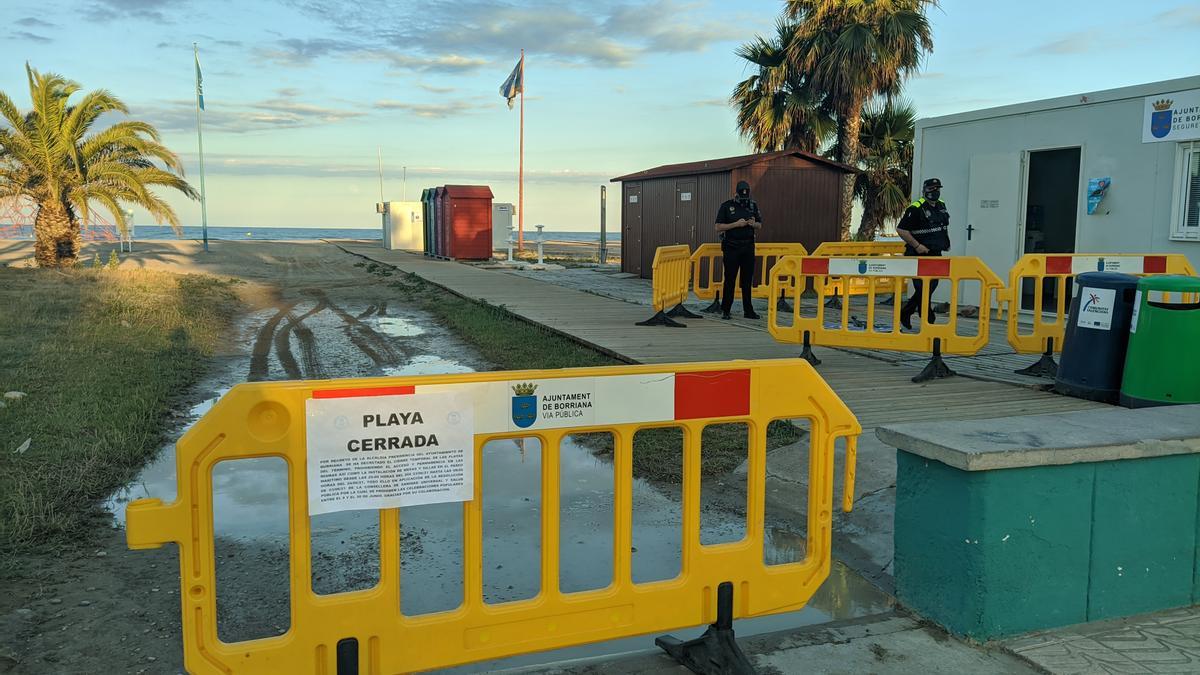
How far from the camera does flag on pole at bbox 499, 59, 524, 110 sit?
116 feet

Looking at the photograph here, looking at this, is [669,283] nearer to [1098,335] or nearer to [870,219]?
[1098,335]

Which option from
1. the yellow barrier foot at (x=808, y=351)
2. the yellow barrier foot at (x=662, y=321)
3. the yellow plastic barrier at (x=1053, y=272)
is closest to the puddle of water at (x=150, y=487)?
the yellow barrier foot at (x=808, y=351)

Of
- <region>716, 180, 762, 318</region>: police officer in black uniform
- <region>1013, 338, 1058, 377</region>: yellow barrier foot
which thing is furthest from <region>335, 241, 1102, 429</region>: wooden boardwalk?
<region>716, 180, 762, 318</region>: police officer in black uniform

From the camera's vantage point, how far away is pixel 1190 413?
419cm

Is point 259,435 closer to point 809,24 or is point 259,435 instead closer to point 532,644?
point 532,644

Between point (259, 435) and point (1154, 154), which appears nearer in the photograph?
point (259, 435)

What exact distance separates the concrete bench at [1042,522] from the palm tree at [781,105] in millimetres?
24012

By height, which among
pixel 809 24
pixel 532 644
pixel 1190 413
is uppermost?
pixel 809 24

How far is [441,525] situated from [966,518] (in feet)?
8.96

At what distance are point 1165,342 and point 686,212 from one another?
14.0 metres

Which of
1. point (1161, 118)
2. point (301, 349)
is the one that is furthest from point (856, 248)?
point (301, 349)

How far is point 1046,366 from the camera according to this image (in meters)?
8.75

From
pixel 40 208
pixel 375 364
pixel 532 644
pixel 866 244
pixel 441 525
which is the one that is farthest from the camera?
pixel 40 208

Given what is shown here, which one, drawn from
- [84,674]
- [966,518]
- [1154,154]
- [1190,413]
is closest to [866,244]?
[1154,154]
